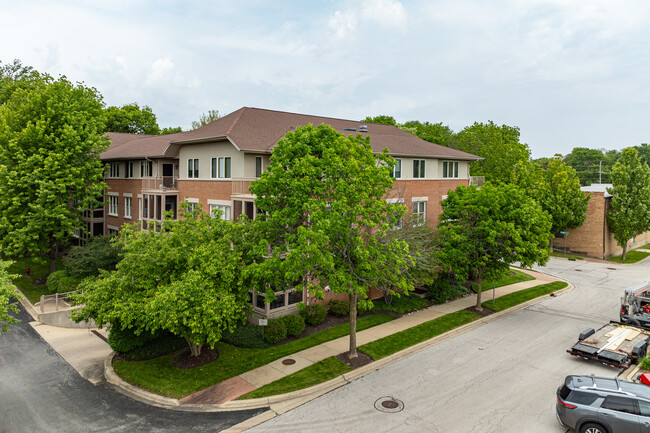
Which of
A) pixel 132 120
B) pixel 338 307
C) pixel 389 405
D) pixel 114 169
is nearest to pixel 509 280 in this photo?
pixel 338 307

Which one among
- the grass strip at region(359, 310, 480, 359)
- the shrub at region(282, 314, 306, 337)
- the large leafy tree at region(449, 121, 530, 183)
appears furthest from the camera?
the large leafy tree at region(449, 121, 530, 183)

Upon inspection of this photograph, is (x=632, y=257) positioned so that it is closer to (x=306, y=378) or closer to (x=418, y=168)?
(x=418, y=168)

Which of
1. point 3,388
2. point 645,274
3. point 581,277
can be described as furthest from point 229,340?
point 645,274

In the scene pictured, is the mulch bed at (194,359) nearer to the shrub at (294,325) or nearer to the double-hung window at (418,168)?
the shrub at (294,325)

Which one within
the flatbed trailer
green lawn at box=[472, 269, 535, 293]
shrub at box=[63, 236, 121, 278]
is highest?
shrub at box=[63, 236, 121, 278]

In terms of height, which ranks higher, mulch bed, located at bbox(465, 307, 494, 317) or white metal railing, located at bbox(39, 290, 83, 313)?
white metal railing, located at bbox(39, 290, 83, 313)

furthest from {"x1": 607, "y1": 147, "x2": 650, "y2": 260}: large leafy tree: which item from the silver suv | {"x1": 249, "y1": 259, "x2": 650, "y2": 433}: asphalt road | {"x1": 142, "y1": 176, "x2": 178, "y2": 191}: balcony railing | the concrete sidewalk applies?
{"x1": 142, "y1": 176, "x2": 178, "y2": 191}: balcony railing

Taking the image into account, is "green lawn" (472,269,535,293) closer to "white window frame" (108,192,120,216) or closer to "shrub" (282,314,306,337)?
"shrub" (282,314,306,337)

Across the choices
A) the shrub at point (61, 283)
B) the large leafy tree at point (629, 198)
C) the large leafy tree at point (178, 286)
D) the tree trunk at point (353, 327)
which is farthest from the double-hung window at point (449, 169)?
the shrub at point (61, 283)
